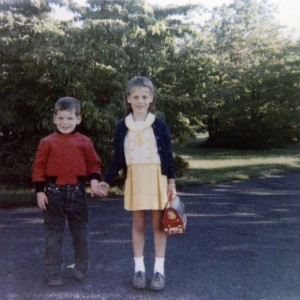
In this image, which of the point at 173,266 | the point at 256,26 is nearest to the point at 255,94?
the point at 256,26

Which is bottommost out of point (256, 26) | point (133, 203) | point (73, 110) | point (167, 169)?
point (133, 203)

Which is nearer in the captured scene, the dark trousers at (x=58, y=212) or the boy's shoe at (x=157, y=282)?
the boy's shoe at (x=157, y=282)

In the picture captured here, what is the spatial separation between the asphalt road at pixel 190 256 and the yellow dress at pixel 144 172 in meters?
0.64

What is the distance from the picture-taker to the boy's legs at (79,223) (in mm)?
3311

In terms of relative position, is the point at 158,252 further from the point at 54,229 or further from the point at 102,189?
the point at 54,229

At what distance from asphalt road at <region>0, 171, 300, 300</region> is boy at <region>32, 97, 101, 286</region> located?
0.95ft

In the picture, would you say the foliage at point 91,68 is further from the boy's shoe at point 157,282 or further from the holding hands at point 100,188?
the boy's shoe at point 157,282

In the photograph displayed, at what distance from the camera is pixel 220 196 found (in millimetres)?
7887

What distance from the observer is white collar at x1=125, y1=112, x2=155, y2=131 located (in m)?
3.24

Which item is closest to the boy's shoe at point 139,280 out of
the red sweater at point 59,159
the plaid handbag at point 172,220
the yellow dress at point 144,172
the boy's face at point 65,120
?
the plaid handbag at point 172,220

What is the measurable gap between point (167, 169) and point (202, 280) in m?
0.92

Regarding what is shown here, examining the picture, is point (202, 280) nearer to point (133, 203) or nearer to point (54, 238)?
point (133, 203)

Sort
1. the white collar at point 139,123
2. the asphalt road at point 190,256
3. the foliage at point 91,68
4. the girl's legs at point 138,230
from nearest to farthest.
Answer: the asphalt road at point 190,256 < the white collar at point 139,123 < the girl's legs at point 138,230 < the foliage at point 91,68

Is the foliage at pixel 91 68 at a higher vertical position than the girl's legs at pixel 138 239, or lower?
higher
